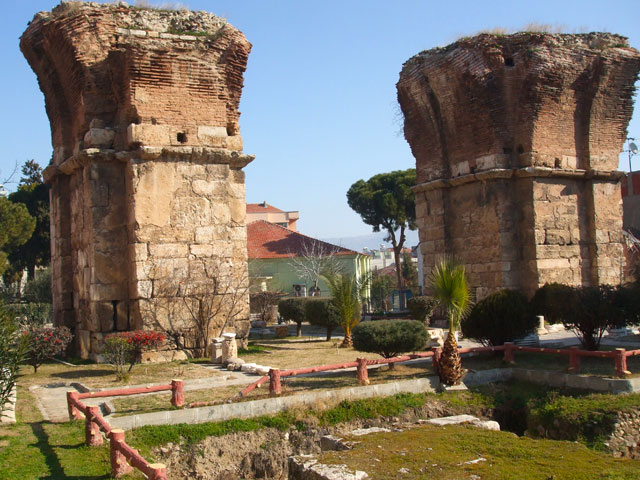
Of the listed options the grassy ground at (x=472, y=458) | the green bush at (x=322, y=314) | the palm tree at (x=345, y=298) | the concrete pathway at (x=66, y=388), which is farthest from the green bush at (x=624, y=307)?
the green bush at (x=322, y=314)

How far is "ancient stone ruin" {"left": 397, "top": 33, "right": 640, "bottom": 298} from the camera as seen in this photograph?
51.2 ft

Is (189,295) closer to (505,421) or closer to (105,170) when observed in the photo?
(105,170)

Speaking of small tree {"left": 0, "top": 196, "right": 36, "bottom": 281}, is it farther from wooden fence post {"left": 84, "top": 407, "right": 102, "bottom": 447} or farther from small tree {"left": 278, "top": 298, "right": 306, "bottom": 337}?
wooden fence post {"left": 84, "top": 407, "right": 102, "bottom": 447}

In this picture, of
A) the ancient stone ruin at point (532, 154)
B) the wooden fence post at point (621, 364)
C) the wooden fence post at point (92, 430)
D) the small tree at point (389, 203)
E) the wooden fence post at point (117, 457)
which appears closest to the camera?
the wooden fence post at point (117, 457)

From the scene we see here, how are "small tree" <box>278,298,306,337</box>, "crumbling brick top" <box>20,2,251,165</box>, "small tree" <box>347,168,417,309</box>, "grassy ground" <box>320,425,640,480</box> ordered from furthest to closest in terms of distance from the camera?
1. "small tree" <box>347,168,417,309</box>
2. "small tree" <box>278,298,306,337</box>
3. "crumbling brick top" <box>20,2,251,165</box>
4. "grassy ground" <box>320,425,640,480</box>

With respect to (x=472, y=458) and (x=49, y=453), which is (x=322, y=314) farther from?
(x=472, y=458)

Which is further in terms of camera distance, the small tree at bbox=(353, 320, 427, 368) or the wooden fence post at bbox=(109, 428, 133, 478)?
the small tree at bbox=(353, 320, 427, 368)

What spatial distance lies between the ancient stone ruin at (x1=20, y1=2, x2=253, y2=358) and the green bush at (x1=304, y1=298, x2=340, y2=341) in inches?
114

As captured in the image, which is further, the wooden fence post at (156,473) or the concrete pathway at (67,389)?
the concrete pathway at (67,389)

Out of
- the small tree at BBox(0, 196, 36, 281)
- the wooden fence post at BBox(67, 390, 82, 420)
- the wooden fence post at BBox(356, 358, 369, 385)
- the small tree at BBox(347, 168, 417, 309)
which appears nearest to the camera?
the wooden fence post at BBox(67, 390, 82, 420)

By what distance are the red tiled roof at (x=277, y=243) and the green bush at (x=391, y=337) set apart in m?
26.9

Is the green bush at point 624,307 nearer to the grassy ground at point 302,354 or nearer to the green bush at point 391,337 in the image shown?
→ the green bush at point 391,337

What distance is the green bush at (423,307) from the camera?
53.1 feet

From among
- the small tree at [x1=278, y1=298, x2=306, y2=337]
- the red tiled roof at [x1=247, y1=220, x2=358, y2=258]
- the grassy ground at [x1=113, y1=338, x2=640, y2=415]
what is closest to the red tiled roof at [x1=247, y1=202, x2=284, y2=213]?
the red tiled roof at [x1=247, y1=220, x2=358, y2=258]
